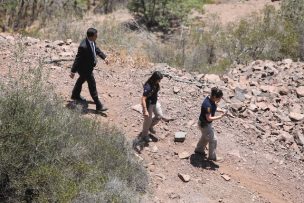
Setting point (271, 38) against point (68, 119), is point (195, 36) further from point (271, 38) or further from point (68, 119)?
point (68, 119)

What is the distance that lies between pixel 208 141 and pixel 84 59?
2.51 m

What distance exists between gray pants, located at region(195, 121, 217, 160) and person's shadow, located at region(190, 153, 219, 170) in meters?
0.10

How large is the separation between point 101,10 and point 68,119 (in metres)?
17.5

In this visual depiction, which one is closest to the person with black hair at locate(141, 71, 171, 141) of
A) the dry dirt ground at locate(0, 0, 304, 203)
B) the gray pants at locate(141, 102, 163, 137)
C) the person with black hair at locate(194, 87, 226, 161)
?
the gray pants at locate(141, 102, 163, 137)

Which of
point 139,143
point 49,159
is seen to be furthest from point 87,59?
point 49,159

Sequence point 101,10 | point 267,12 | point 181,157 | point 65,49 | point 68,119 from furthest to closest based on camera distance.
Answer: point 101,10
point 267,12
point 65,49
point 181,157
point 68,119

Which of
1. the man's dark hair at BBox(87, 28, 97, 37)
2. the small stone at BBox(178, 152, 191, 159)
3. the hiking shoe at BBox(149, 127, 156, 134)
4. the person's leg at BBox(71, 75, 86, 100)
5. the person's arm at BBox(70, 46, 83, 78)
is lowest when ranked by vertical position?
the small stone at BBox(178, 152, 191, 159)

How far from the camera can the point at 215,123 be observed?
9.09 metres

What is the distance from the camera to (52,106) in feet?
23.3

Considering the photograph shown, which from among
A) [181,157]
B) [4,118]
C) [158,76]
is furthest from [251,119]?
[4,118]

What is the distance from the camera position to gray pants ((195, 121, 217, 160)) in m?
7.59

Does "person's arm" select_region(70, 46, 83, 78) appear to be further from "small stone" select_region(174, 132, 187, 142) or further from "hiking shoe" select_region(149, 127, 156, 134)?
"small stone" select_region(174, 132, 187, 142)

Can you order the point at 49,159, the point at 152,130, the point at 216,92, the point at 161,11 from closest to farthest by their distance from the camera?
the point at 49,159
the point at 216,92
the point at 152,130
the point at 161,11

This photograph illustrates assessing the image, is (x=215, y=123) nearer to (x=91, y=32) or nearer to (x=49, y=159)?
(x=91, y=32)
